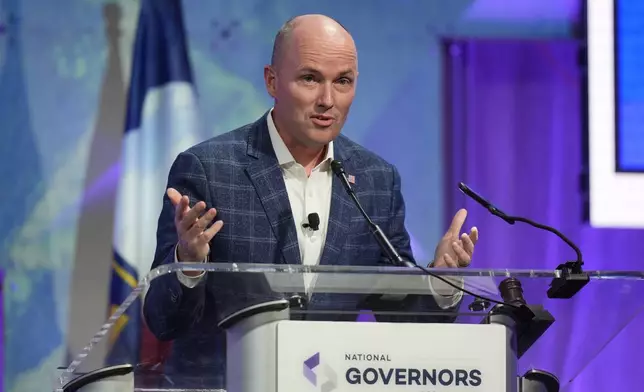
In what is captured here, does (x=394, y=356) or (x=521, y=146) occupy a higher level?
(x=521, y=146)

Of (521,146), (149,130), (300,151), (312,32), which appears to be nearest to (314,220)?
(300,151)

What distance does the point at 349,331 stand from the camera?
151 centimetres

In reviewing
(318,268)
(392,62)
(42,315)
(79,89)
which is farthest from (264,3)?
(318,268)

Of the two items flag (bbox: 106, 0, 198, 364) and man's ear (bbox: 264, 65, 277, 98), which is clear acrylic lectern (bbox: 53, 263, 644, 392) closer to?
man's ear (bbox: 264, 65, 277, 98)

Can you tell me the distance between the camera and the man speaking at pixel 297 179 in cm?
236

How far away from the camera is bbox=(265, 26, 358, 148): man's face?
2541 millimetres

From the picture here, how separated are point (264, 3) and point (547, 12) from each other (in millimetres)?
1292

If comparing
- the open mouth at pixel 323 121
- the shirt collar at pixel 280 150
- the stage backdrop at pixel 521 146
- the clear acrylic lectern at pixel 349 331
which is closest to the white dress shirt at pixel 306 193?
the shirt collar at pixel 280 150

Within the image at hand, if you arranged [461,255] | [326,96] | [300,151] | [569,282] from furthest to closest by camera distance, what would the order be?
[300,151] → [326,96] → [461,255] → [569,282]

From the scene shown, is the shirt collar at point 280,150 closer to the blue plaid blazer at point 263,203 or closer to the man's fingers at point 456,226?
the blue plaid blazer at point 263,203

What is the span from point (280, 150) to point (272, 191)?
0.18 metres

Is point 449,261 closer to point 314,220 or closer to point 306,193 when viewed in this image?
point 314,220

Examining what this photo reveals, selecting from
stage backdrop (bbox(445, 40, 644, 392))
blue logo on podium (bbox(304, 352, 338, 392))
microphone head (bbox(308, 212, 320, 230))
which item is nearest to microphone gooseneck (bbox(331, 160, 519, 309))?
microphone head (bbox(308, 212, 320, 230))

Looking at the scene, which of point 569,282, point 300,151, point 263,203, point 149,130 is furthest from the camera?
point 149,130
